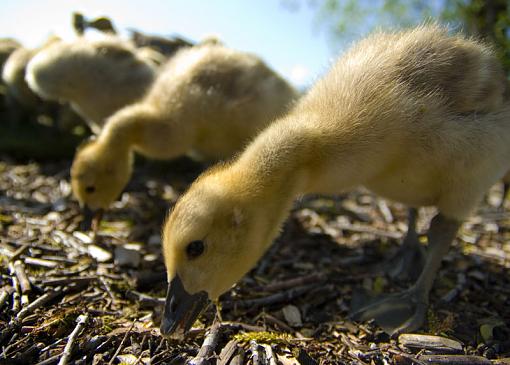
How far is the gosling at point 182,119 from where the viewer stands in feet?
12.5

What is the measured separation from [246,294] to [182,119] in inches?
68.9

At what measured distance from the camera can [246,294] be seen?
2.80m

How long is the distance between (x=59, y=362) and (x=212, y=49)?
3.08 metres

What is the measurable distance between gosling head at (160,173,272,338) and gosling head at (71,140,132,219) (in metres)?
1.92

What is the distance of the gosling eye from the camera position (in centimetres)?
204

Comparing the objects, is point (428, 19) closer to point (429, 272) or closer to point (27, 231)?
point (429, 272)

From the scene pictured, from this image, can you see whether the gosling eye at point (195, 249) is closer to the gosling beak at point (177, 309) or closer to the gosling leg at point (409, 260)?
the gosling beak at point (177, 309)

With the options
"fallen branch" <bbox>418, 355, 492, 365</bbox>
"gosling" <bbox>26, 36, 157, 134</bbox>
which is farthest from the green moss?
"gosling" <bbox>26, 36, 157, 134</bbox>

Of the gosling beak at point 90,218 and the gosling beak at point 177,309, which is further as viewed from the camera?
the gosling beak at point 90,218

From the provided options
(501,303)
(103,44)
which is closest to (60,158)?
(103,44)

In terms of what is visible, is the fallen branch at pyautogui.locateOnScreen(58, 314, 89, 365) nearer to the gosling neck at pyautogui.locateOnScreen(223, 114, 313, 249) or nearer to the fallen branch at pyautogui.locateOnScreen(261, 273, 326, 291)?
the gosling neck at pyautogui.locateOnScreen(223, 114, 313, 249)

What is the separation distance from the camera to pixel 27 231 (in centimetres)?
342

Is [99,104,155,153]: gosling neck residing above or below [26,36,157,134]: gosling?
below

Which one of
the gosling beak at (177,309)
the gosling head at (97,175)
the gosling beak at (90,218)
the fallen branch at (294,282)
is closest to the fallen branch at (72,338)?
the gosling beak at (177,309)
